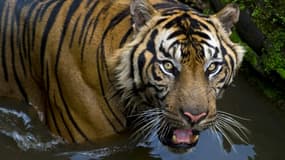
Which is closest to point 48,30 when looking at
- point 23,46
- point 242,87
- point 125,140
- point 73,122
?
point 23,46

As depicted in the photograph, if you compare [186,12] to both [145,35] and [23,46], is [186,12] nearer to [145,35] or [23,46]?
[145,35]

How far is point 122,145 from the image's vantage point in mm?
3738

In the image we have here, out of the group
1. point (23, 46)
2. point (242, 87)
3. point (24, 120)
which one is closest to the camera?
point (23, 46)

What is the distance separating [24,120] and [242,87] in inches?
64.4

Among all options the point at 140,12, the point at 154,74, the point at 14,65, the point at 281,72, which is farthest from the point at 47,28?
the point at 281,72

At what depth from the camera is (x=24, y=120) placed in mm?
4023

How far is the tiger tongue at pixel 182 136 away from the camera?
124 inches

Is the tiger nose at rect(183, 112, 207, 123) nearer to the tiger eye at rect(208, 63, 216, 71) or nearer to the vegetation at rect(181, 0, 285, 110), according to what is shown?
the tiger eye at rect(208, 63, 216, 71)

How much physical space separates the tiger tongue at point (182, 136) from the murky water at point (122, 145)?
0.49 metres

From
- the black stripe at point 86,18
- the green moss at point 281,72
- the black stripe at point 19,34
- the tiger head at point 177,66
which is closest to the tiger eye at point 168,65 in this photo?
the tiger head at point 177,66

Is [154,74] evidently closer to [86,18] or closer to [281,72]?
[86,18]

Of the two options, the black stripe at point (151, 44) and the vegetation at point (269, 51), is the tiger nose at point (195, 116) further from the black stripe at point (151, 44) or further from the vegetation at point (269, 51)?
the vegetation at point (269, 51)

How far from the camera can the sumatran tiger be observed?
2984mm

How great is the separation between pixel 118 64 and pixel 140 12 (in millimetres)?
290
